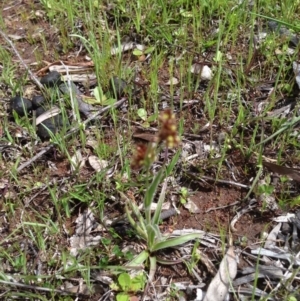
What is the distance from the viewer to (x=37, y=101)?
8.44ft

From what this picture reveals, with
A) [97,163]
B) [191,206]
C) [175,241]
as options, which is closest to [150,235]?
[175,241]

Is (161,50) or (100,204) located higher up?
(161,50)

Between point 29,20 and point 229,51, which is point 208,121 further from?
point 29,20

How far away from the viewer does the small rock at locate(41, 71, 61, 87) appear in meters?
2.65

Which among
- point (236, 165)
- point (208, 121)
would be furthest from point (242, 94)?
point (236, 165)

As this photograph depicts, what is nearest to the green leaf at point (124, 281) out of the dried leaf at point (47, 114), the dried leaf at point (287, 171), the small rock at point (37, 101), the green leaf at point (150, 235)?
the green leaf at point (150, 235)

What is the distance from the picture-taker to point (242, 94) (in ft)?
8.30

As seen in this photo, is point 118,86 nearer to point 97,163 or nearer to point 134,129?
point 134,129

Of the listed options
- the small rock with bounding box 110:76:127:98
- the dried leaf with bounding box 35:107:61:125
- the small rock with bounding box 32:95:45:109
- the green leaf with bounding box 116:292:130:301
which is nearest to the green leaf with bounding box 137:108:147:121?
the small rock with bounding box 110:76:127:98

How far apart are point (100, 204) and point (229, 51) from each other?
4.13 ft

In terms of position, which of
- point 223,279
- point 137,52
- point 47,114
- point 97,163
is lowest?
point 223,279

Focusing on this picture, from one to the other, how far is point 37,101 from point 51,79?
0.16 m

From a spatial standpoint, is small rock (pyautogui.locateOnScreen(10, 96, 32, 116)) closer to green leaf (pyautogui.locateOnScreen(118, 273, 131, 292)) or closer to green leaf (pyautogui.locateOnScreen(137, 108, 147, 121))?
green leaf (pyautogui.locateOnScreen(137, 108, 147, 121))

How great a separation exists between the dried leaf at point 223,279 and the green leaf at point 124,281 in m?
0.32
